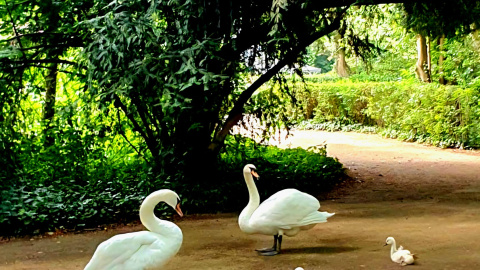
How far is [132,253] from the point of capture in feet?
16.0

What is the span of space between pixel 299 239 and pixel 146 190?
122 inches

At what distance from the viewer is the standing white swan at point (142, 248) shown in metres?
4.79

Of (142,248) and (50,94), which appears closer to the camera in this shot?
(142,248)

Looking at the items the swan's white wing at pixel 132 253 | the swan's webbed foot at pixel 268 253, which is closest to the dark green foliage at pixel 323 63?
the swan's webbed foot at pixel 268 253

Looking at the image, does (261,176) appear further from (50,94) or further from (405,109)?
(405,109)

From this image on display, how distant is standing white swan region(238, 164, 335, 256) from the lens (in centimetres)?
669

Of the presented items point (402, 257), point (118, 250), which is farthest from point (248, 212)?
point (118, 250)

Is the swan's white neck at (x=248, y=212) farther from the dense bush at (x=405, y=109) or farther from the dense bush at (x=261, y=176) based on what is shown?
the dense bush at (x=405, y=109)

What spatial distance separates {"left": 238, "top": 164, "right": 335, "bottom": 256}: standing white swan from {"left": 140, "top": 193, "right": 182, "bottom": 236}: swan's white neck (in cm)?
182

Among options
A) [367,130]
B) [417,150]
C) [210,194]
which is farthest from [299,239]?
[367,130]

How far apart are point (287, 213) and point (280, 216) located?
89 mm

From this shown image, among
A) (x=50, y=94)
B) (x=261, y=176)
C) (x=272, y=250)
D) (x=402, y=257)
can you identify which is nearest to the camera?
(x=402, y=257)

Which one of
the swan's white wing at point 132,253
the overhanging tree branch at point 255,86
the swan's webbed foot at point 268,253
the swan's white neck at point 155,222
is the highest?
the overhanging tree branch at point 255,86

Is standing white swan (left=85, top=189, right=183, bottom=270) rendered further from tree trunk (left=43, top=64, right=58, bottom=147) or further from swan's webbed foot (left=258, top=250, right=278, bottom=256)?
tree trunk (left=43, top=64, right=58, bottom=147)
